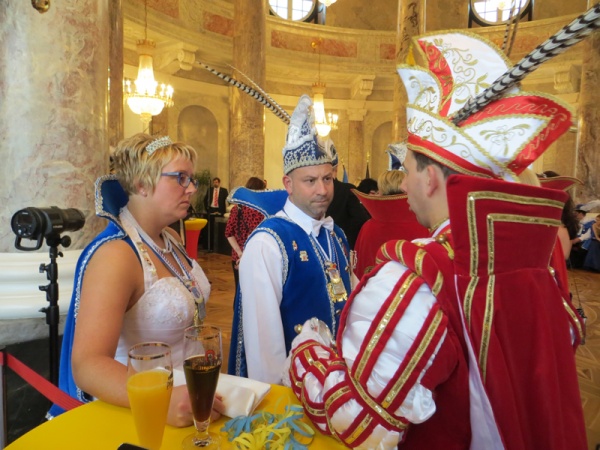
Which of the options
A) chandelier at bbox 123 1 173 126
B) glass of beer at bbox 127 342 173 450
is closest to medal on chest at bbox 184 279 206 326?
glass of beer at bbox 127 342 173 450

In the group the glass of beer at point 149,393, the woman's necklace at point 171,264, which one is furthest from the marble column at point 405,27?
the glass of beer at point 149,393

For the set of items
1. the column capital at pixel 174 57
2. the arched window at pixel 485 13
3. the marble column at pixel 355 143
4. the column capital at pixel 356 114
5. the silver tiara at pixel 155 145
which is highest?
the arched window at pixel 485 13

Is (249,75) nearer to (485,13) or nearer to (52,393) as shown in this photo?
(52,393)

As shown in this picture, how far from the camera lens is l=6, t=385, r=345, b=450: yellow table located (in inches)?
46.6

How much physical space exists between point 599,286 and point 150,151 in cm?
907

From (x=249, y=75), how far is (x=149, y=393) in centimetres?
1046

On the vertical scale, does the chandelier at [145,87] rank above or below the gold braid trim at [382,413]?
above

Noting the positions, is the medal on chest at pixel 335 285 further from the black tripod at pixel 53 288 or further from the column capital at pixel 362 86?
the column capital at pixel 362 86

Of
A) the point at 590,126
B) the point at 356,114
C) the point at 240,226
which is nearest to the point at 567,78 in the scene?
the point at 590,126

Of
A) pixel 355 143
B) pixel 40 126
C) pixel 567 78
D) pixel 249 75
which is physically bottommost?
pixel 40 126

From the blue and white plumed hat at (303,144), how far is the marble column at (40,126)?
4.24 feet

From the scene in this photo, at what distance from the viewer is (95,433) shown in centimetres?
124

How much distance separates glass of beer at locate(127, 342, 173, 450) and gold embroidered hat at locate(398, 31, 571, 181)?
97 centimetres

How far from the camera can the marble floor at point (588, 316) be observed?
11.9ft
